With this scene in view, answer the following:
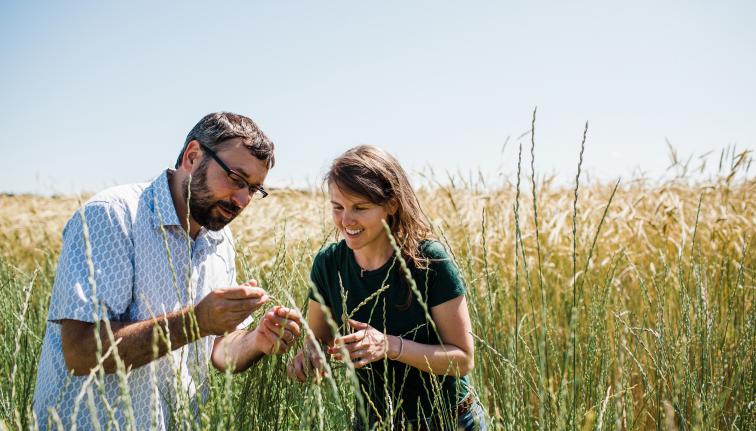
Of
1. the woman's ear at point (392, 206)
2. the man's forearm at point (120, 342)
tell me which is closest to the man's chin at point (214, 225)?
the man's forearm at point (120, 342)

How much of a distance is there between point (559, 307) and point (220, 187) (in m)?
1.94

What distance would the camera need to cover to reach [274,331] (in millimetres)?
1380

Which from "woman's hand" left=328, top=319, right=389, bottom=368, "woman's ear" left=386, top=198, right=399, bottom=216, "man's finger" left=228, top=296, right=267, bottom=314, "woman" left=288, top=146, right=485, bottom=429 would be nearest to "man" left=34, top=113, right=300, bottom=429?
"man's finger" left=228, top=296, right=267, bottom=314

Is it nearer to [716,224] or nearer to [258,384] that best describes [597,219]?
[716,224]

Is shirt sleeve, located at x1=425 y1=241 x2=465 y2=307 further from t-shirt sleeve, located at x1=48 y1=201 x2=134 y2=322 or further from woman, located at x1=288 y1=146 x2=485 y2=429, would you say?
t-shirt sleeve, located at x1=48 y1=201 x2=134 y2=322

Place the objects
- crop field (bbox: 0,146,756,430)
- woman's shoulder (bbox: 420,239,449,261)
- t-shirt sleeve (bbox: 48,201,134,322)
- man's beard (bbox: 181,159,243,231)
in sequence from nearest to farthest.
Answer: crop field (bbox: 0,146,756,430)
t-shirt sleeve (bbox: 48,201,134,322)
woman's shoulder (bbox: 420,239,449,261)
man's beard (bbox: 181,159,243,231)

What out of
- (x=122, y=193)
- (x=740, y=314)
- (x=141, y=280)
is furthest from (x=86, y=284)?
(x=740, y=314)

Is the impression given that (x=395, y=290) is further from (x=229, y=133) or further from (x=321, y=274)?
(x=229, y=133)

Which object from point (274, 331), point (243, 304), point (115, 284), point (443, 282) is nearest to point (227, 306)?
point (243, 304)

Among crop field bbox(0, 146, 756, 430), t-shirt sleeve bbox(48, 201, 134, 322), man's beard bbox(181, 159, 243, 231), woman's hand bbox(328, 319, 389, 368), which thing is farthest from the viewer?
man's beard bbox(181, 159, 243, 231)

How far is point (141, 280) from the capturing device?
1.54 metres

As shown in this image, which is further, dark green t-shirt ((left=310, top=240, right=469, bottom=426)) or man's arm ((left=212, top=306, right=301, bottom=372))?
dark green t-shirt ((left=310, top=240, right=469, bottom=426))

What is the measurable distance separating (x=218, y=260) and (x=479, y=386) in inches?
48.7

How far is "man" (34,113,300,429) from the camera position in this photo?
52.5 inches
